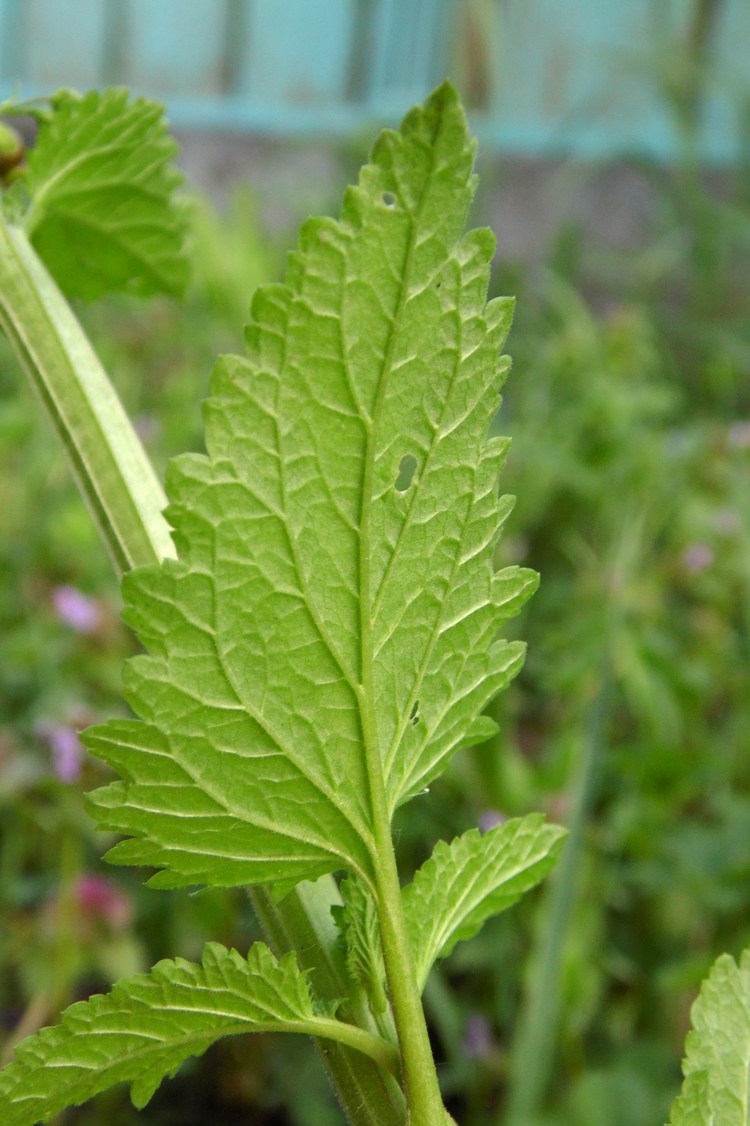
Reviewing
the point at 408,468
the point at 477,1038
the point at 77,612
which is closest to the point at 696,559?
the point at 477,1038

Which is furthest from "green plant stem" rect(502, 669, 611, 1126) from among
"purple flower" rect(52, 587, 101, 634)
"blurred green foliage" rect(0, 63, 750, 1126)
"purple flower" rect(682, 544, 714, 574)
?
"purple flower" rect(682, 544, 714, 574)

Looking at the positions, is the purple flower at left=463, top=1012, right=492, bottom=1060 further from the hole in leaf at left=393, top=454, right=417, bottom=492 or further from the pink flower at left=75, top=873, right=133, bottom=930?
the hole in leaf at left=393, top=454, right=417, bottom=492

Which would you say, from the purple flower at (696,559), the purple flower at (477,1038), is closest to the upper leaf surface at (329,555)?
the purple flower at (477,1038)

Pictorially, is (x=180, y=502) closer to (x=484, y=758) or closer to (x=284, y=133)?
(x=484, y=758)

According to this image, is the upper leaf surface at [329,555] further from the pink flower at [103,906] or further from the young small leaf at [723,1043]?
the pink flower at [103,906]

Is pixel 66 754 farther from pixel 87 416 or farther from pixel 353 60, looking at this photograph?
pixel 353 60

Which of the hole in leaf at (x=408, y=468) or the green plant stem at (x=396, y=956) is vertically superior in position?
the hole in leaf at (x=408, y=468)
